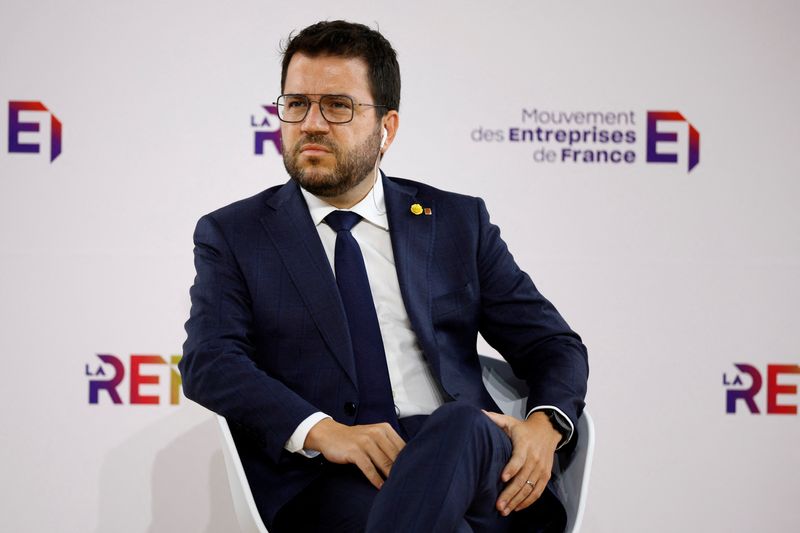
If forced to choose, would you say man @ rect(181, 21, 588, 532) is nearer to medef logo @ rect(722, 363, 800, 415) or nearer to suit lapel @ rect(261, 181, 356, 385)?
suit lapel @ rect(261, 181, 356, 385)

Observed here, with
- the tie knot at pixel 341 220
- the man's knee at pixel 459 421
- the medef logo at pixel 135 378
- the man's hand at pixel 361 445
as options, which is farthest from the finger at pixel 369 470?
the medef logo at pixel 135 378

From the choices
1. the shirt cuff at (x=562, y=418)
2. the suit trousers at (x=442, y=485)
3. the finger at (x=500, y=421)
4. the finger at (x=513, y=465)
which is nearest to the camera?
the suit trousers at (x=442, y=485)

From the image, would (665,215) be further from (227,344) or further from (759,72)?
(227,344)

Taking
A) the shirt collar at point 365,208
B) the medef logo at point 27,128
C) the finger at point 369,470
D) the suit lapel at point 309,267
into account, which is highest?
the medef logo at point 27,128

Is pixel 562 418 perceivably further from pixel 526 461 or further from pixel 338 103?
pixel 338 103

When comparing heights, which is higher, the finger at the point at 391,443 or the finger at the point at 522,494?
the finger at the point at 391,443

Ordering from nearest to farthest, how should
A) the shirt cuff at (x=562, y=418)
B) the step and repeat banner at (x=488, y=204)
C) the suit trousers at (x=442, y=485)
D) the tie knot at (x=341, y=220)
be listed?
1. the suit trousers at (x=442, y=485)
2. the shirt cuff at (x=562, y=418)
3. the tie knot at (x=341, y=220)
4. the step and repeat banner at (x=488, y=204)

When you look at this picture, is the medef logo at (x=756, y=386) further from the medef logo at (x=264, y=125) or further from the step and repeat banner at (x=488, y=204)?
the medef logo at (x=264, y=125)

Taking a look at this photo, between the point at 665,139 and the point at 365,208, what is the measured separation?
4.83 feet

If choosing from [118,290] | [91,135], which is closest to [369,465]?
[118,290]

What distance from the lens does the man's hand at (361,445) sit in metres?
1.83

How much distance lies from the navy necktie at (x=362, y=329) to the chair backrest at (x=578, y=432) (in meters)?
0.39

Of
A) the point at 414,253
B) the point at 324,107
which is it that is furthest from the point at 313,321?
the point at 324,107

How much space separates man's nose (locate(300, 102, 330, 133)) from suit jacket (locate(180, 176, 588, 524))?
18cm
